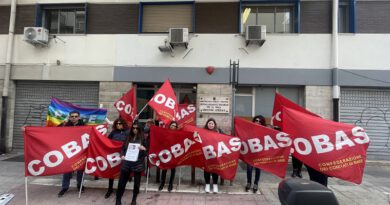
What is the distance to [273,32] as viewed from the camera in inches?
413

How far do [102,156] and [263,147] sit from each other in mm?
3449

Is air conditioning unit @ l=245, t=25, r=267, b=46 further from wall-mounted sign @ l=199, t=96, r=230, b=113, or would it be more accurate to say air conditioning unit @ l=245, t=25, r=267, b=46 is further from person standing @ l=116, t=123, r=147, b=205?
person standing @ l=116, t=123, r=147, b=205

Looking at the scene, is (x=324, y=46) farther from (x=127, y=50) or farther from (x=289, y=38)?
(x=127, y=50)

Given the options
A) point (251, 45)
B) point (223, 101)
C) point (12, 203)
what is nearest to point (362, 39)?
point (251, 45)

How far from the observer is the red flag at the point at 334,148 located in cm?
529

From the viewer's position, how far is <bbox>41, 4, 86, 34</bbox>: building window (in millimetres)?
11281

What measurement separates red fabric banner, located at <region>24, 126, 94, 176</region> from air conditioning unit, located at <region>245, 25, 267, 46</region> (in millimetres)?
6026

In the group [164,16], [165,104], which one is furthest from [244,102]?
[164,16]

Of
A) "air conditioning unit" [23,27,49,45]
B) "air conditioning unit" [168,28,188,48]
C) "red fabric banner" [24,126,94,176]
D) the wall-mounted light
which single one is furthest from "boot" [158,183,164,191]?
"air conditioning unit" [23,27,49,45]

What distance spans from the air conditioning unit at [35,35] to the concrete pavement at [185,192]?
4.82 m

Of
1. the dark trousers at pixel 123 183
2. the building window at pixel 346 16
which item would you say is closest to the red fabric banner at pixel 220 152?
the dark trousers at pixel 123 183

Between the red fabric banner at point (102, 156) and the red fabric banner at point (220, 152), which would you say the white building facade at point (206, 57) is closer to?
the red fabric banner at point (220, 152)

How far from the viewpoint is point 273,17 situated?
10.6 m

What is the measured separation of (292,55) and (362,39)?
2337 mm
